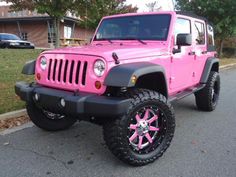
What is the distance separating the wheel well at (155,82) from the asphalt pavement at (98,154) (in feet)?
2.66

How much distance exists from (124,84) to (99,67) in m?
0.45

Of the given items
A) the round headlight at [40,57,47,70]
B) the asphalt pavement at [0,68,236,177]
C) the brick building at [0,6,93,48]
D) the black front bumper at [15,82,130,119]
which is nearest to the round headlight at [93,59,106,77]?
the black front bumper at [15,82,130,119]

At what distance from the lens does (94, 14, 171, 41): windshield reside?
5086 mm

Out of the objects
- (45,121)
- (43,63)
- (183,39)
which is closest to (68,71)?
(43,63)

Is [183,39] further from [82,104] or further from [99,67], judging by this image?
[82,104]

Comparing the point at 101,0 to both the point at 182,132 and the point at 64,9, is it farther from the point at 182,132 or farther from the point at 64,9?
the point at 182,132

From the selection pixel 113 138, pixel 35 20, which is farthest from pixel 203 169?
pixel 35 20

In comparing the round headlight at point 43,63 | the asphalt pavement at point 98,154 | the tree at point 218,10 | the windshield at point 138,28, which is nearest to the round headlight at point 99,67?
the round headlight at point 43,63

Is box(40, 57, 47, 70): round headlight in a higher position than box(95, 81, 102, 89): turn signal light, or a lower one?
higher

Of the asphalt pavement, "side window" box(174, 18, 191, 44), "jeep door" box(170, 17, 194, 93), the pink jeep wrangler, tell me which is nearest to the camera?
the pink jeep wrangler

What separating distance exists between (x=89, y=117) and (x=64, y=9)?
1315 cm

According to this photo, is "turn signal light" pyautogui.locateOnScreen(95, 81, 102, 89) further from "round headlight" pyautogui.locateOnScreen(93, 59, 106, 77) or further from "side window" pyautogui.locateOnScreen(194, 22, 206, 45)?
"side window" pyautogui.locateOnScreen(194, 22, 206, 45)

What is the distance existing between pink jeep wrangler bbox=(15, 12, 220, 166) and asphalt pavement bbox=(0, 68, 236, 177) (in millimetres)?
217

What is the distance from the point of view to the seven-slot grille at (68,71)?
3.92m
